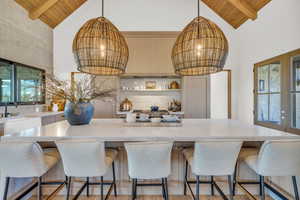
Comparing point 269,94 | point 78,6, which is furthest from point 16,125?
point 269,94

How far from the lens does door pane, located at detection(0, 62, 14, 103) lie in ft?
10.4

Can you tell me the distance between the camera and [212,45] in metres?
1.75

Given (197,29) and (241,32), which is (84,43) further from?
(241,32)

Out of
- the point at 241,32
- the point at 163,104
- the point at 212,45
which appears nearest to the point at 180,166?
the point at 212,45

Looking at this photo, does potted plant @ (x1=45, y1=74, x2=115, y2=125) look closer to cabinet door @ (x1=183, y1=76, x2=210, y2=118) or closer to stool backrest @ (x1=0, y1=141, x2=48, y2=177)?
stool backrest @ (x1=0, y1=141, x2=48, y2=177)

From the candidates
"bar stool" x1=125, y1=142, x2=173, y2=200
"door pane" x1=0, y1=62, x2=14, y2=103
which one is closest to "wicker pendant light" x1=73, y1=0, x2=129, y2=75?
"bar stool" x1=125, y1=142, x2=173, y2=200

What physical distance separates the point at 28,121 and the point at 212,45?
2925mm

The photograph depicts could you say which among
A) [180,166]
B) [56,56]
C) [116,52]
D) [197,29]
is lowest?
[180,166]

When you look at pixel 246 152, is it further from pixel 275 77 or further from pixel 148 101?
pixel 148 101

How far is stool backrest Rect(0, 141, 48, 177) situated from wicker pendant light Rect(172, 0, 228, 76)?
1689mm

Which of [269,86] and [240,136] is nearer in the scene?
[240,136]

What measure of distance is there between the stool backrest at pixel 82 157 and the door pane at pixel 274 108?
308 centimetres

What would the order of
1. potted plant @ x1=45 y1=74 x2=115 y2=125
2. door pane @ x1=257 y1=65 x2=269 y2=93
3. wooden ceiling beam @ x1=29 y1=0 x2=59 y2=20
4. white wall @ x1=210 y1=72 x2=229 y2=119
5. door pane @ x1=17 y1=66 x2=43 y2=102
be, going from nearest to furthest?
1. potted plant @ x1=45 y1=74 x2=115 y2=125
2. door pane @ x1=257 y1=65 x2=269 y2=93
3. door pane @ x1=17 y1=66 x2=43 y2=102
4. wooden ceiling beam @ x1=29 y1=0 x2=59 y2=20
5. white wall @ x1=210 y1=72 x2=229 y2=119

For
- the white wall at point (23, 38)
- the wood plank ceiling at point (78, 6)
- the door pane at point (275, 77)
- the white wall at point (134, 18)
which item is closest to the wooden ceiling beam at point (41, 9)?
the wood plank ceiling at point (78, 6)
